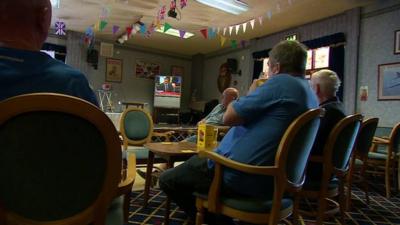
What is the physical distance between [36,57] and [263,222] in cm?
106

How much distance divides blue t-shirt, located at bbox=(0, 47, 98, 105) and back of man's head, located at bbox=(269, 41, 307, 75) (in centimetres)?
101

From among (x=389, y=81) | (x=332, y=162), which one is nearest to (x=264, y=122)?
(x=332, y=162)

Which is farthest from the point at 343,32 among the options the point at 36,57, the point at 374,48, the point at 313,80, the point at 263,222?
the point at 36,57

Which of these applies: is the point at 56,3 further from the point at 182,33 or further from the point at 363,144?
the point at 363,144

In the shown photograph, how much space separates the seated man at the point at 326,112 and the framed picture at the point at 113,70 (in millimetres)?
7239

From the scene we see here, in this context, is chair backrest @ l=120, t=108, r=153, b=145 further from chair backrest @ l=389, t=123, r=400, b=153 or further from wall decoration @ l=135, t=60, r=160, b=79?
wall decoration @ l=135, t=60, r=160, b=79

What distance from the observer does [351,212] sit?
2.73 m

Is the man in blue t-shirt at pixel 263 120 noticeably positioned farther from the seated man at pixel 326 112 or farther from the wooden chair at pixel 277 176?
the seated man at pixel 326 112

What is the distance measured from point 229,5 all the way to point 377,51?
2.48 meters

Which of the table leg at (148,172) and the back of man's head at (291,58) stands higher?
the back of man's head at (291,58)

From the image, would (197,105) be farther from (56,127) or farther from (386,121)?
(56,127)

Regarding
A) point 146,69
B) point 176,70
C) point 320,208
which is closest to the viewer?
point 320,208

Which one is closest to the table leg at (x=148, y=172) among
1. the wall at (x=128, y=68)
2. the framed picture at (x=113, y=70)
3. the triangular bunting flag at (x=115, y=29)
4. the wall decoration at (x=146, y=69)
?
the triangular bunting flag at (x=115, y=29)

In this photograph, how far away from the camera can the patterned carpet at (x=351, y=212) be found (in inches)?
91.1
